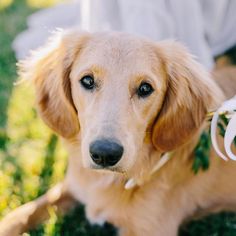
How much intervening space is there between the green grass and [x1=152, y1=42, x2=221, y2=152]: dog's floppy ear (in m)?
0.74

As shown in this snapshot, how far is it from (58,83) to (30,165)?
956 millimetres

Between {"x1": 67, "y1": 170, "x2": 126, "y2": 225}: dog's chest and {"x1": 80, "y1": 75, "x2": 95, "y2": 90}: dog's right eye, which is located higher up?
{"x1": 80, "y1": 75, "x2": 95, "y2": 90}: dog's right eye

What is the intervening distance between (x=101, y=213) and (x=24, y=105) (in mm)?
1474

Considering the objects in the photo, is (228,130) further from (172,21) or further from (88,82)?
(172,21)

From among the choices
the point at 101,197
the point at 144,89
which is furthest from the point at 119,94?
the point at 101,197

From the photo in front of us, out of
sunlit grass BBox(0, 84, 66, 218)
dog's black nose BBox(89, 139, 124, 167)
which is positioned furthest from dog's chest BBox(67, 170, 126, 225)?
dog's black nose BBox(89, 139, 124, 167)

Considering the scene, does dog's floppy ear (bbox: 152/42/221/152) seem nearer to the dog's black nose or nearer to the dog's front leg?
the dog's black nose

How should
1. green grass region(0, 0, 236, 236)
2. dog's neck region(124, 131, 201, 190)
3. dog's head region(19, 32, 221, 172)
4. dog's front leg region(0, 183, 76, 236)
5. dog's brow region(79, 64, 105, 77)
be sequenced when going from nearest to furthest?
dog's head region(19, 32, 221, 172), dog's brow region(79, 64, 105, 77), dog's neck region(124, 131, 201, 190), dog's front leg region(0, 183, 76, 236), green grass region(0, 0, 236, 236)

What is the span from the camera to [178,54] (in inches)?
124

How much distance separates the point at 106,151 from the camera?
8.59 ft

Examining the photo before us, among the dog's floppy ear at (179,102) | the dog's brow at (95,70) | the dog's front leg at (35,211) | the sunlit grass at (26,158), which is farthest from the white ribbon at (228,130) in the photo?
the sunlit grass at (26,158)

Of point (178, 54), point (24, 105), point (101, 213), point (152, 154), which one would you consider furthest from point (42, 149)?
point (178, 54)

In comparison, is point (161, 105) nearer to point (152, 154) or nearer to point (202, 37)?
point (152, 154)

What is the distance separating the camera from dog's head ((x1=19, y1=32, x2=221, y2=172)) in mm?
2740
